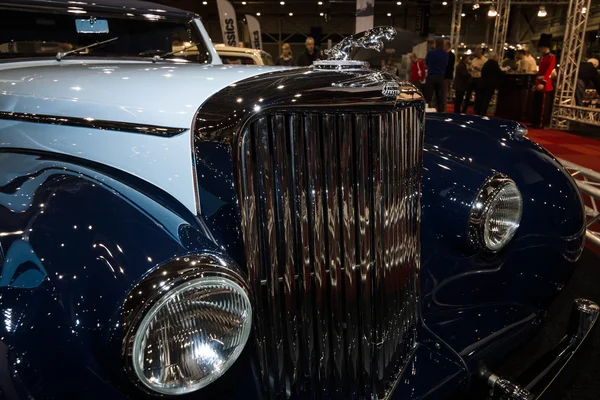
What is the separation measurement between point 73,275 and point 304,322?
648 mm

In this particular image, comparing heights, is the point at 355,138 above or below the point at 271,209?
above

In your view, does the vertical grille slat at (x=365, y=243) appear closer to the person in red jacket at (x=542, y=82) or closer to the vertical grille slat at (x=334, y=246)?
the vertical grille slat at (x=334, y=246)

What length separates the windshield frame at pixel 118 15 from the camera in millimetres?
2266

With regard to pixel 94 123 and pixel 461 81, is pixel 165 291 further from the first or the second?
pixel 461 81

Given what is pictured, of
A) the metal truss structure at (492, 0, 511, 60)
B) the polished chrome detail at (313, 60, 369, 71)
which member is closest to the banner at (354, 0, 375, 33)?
the polished chrome detail at (313, 60, 369, 71)

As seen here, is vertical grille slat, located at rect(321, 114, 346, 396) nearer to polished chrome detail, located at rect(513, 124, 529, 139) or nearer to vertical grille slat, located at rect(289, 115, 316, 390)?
vertical grille slat, located at rect(289, 115, 316, 390)

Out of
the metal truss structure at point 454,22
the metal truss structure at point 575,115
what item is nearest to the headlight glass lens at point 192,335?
the metal truss structure at point 575,115

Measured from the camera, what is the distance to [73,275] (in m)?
1.04

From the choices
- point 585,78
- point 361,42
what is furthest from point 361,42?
point 585,78

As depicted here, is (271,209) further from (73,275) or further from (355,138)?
(73,275)

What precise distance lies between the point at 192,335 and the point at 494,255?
4.28 feet

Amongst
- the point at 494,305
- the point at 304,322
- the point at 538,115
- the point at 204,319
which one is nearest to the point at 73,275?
the point at 204,319

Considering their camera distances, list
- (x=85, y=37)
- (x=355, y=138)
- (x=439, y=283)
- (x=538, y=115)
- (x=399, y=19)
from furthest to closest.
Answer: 1. (x=399, y=19)
2. (x=538, y=115)
3. (x=85, y=37)
4. (x=439, y=283)
5. (x=355, y=138)

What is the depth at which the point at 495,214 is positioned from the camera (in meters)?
1.84
